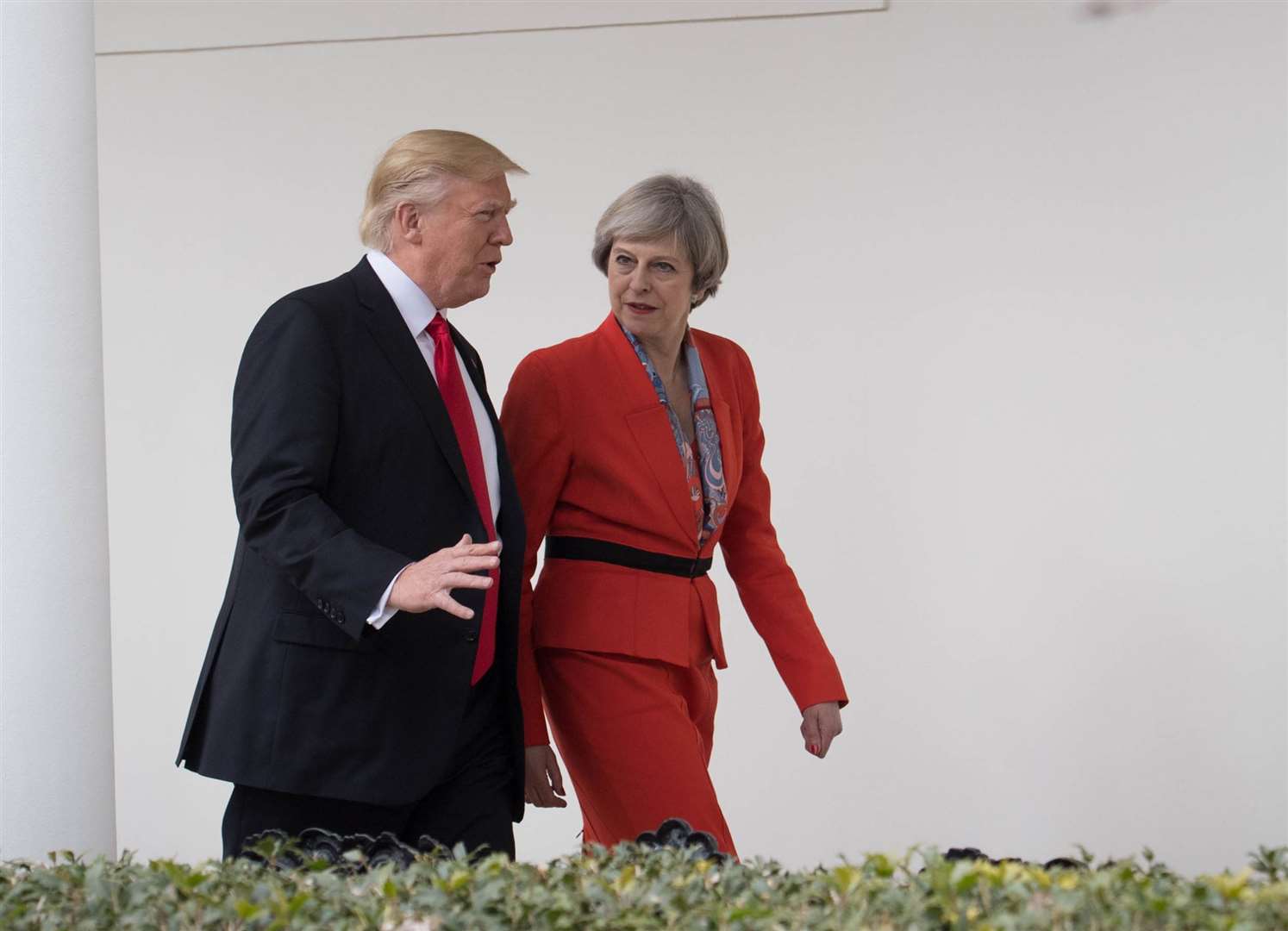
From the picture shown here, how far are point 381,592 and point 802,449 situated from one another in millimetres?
2794

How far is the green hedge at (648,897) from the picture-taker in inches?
62.1

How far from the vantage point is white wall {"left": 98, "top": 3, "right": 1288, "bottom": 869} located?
4.62 m

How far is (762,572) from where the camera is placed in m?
3.47

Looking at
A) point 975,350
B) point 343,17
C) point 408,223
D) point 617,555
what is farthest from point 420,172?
point 343,17

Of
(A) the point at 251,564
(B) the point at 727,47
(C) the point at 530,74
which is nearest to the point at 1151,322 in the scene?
(B) the point at 727,47

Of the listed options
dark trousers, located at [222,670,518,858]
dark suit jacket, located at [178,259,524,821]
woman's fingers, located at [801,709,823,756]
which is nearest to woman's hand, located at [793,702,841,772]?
woman's fingers, located at [801,709,823,756]

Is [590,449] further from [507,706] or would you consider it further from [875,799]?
[875,799]

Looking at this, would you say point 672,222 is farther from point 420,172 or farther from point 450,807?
→ point 450,807

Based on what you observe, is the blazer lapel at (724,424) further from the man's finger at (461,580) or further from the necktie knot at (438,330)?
the man's finger at (461,580)

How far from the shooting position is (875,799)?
490 centimetres

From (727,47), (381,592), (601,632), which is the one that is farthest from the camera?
(727,47)

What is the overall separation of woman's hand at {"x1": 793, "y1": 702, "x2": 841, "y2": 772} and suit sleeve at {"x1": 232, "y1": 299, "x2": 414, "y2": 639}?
1292mm

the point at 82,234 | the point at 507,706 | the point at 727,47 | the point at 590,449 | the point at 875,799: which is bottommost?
the point at 875,799

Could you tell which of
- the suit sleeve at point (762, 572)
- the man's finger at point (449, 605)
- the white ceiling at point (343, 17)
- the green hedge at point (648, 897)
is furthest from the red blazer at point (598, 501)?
the white ceiling at point (343, 17)
